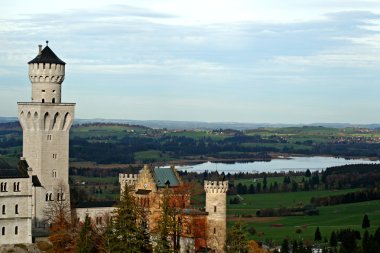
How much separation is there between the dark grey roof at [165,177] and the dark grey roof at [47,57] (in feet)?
42.2

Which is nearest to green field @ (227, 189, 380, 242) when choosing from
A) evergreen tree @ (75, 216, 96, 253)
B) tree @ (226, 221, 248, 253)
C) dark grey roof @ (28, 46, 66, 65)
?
dark grey roof @ (28, 46, 66, 65)

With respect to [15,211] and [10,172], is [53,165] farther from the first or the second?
[15,211]

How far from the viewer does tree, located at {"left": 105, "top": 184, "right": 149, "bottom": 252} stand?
213ft

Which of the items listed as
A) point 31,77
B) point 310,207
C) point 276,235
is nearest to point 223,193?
point 31,77

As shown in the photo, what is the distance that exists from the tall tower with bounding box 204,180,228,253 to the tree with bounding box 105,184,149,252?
36.2 ft

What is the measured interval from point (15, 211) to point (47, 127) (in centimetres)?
1117

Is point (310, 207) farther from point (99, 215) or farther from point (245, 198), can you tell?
point (99, 215)

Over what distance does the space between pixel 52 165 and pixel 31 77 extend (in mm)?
8039

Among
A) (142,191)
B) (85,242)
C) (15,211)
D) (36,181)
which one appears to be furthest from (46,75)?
(85,242)

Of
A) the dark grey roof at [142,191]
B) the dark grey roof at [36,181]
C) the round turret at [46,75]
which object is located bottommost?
the dark grey roof at [142,191]

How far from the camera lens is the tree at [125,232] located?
64812 millimetres

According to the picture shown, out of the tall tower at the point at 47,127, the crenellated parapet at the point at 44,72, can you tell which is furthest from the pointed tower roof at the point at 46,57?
the crenellated parapet at the point at 44,72

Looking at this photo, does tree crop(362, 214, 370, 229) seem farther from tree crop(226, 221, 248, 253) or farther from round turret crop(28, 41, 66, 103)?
tree crop(226, 221, 248, 253)

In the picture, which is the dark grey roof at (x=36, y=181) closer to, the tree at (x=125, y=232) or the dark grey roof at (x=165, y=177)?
the dark grey roof at (x=165, y=177)
